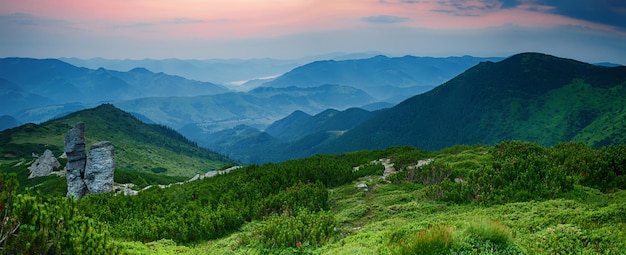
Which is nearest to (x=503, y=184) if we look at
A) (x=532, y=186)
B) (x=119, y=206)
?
(x=532, y=186)

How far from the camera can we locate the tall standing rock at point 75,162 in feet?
145

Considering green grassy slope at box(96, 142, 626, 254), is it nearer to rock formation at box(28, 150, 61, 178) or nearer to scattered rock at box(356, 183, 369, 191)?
scattered rock at box(356, 183, 369, 191)

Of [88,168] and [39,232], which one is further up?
[39,232]

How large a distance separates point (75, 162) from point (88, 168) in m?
3.71

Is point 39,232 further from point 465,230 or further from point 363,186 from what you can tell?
point 363,186

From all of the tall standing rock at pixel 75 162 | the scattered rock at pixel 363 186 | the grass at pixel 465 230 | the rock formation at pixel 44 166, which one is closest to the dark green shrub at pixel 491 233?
the grass at pixel 465 230

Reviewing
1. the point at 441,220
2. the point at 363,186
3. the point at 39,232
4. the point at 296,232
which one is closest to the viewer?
the point at 39,232

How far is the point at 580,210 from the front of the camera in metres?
11.3

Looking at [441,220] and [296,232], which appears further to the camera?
[441,220]

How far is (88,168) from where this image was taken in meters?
44.2

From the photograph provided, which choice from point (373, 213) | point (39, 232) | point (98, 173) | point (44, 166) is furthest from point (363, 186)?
point (44, 166)

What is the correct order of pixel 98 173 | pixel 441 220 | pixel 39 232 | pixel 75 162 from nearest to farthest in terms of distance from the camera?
pixel 39 232, pixel 441 220, pixel 98 173, pixel 75 162

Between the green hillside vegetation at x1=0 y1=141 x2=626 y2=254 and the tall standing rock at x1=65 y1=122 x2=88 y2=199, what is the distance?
26.9 metres

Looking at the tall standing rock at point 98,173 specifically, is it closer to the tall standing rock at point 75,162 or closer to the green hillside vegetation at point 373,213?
the tall standing rock at point 75,162
